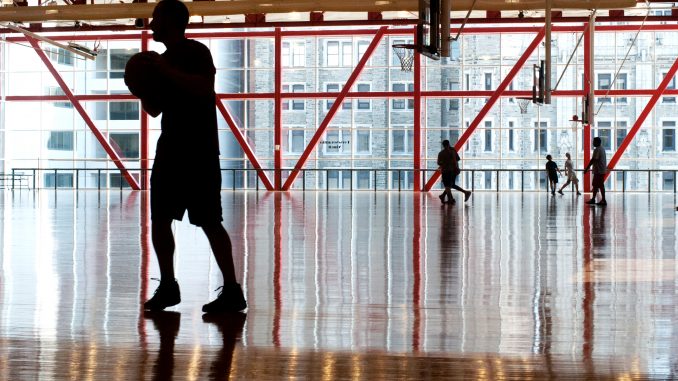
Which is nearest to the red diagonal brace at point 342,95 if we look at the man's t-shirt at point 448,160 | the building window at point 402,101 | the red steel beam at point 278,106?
the red steel beam at point 278,106

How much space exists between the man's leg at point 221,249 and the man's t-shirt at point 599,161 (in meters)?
16.0

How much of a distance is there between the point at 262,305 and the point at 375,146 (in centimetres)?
3765

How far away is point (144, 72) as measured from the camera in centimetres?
462

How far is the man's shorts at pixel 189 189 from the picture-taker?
4.70m

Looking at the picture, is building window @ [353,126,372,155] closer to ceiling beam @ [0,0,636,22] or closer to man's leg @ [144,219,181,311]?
ceiling beam @ [0,0,636,22]

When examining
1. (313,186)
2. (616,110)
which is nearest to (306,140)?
(313,186)

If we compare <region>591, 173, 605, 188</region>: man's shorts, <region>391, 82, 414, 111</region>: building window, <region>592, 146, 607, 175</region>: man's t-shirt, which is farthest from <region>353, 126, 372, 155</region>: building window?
<region>592, 146, 607, 175</region>: man's t-shirt


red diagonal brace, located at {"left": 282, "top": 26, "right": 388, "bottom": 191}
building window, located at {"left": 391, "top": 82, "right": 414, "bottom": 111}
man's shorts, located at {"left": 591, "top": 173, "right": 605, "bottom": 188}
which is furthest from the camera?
building window, located at {"left": 391, "top": 82, "right": 414, "bottom": 111}

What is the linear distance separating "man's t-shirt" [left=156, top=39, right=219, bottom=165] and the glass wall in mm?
34600

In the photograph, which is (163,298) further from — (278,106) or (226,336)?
(278,106)

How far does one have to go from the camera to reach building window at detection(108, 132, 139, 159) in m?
42.5

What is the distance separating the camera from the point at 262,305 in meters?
5.00

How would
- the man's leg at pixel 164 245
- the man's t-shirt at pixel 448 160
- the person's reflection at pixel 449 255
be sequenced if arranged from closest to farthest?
the man's leg at pixel 164 245
the person's reflection at pixel 449 255
the man's t-shirt at pixel 448 160

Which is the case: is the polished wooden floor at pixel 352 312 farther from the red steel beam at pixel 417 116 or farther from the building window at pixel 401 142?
the building window at pixel 401 142
